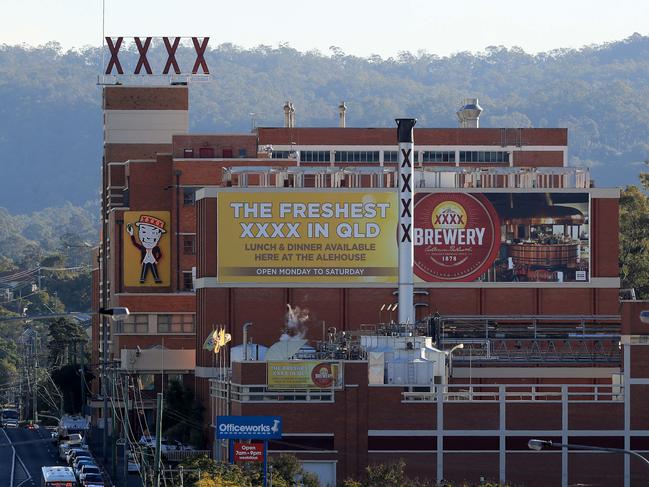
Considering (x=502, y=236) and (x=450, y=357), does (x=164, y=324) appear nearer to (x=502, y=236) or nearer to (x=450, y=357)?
(x=502, y=236)

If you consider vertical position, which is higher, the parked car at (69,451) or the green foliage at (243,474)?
the green foliage at (243,474)

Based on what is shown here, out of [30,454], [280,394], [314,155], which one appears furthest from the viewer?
[314,155]

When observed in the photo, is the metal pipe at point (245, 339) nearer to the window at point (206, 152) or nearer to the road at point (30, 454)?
the road at point (30, 454)

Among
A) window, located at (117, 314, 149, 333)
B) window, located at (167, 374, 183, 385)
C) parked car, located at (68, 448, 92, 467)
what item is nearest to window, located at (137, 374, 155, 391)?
window, located at (167, 374, 183, 385)

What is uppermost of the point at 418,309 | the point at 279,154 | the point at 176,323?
the point at 279,154

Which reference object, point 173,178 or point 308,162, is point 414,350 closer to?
point 173,178

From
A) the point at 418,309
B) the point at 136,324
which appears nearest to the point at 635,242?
the point at 136,324

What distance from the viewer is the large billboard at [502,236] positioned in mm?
137250

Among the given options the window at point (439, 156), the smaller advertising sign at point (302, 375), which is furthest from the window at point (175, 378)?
the window at point (439, 156)

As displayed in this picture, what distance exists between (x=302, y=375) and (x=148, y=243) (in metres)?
60.7

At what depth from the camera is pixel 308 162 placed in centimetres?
19112

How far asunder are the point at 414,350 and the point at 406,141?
21774 millimetres

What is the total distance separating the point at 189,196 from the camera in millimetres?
170875

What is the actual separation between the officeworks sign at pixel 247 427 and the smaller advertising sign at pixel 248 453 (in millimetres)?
4188
